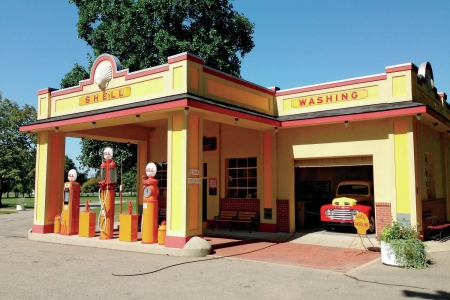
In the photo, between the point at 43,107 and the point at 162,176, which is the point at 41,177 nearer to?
the point at 43,107

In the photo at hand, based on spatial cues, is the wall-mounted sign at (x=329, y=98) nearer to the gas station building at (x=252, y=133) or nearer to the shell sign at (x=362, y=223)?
the gas station building at (x=252, y=133)

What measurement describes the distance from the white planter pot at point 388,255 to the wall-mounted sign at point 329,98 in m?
5.83

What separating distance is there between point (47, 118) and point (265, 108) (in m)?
8.32

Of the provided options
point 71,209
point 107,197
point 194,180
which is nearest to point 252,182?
point 194,180

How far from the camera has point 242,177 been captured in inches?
633

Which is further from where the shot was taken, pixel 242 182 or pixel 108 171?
pixel 242 182

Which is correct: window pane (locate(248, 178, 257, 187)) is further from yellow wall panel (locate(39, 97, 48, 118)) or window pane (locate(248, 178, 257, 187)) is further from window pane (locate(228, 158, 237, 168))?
yellow wall panel (locate(39, 97, 48, 118))

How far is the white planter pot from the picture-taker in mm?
9156

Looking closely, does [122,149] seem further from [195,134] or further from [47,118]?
[195,134]

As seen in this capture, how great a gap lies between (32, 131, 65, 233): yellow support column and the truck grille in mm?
10237

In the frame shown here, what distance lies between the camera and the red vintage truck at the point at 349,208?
45.6 feet

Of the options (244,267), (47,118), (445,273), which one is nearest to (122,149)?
(47,118)

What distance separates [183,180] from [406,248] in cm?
573

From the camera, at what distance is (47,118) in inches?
610
